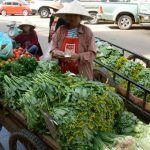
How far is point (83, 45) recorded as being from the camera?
15.2 ft

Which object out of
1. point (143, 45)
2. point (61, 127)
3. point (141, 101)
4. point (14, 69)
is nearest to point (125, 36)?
point (143, 45)

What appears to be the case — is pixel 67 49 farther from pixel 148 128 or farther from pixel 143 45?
pixel 143 45

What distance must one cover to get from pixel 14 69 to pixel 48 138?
3.90 ft

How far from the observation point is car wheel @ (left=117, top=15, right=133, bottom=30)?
59.5 ft

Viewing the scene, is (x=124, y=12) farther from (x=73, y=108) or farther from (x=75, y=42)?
(x=73, y=108)

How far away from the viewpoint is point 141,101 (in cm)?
539

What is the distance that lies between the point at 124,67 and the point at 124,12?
11888mm

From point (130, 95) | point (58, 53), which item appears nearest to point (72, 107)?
point (58, 53)

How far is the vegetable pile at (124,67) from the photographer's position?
5833 mm

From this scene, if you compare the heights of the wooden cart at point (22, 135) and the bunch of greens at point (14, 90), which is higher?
the bunch of greens at point (14, 90)

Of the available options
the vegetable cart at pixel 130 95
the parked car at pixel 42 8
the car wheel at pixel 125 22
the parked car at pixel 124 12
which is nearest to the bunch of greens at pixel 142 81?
the vegetable cart at pixel 130 95

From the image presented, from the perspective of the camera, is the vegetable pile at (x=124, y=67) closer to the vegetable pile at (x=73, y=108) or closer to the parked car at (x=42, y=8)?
the vegetable pile at (x=73, y=108)

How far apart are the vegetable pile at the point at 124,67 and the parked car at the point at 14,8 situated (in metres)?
17.8

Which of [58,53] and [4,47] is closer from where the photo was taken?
[58,53]
